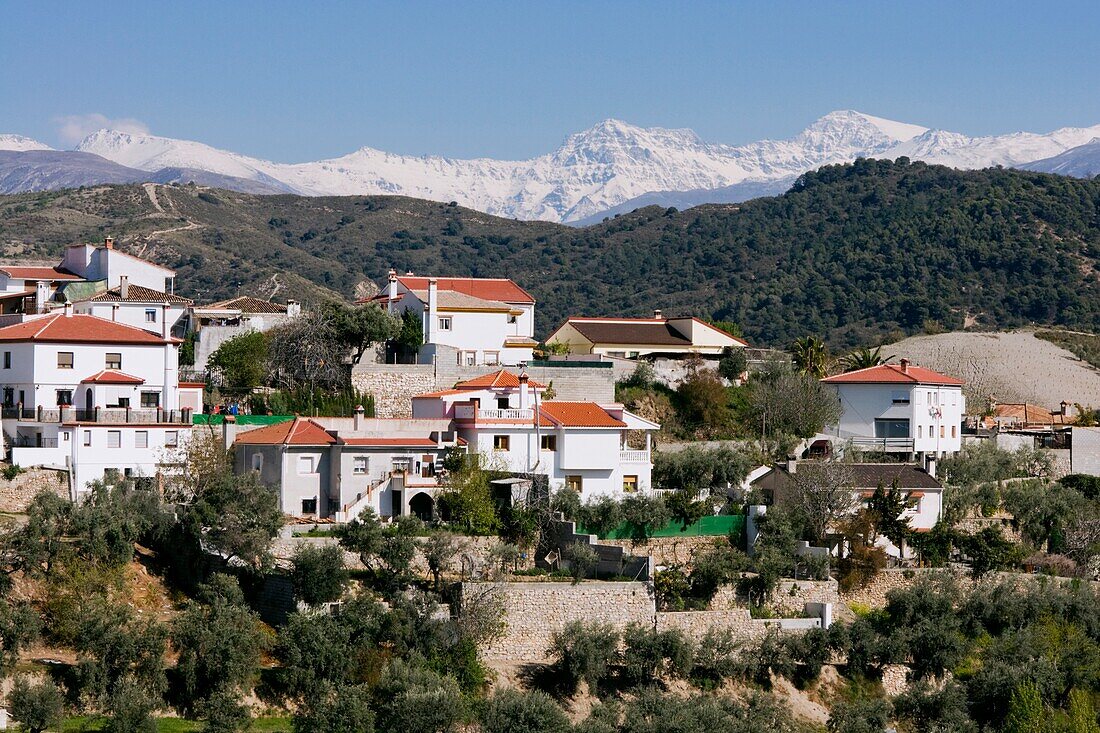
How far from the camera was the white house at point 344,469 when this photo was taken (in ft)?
175

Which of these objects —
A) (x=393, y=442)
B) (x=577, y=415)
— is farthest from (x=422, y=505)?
(x=577, y=415)

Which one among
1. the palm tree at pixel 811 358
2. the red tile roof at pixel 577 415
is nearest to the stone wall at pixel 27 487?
the red tile roof at pixel 577 415

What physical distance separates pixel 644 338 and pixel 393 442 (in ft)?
88.2

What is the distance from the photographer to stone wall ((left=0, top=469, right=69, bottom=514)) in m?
50.4

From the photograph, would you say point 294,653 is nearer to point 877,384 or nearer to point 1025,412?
point 877,384

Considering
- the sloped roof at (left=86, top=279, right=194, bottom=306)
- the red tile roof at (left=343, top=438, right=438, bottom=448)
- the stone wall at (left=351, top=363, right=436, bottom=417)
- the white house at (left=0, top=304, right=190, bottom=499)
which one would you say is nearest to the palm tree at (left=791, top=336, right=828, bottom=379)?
the stone wall at (left=351, top=363, right=436, bottom=417)

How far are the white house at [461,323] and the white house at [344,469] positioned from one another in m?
11.0

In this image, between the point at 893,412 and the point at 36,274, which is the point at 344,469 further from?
the point at 893,412

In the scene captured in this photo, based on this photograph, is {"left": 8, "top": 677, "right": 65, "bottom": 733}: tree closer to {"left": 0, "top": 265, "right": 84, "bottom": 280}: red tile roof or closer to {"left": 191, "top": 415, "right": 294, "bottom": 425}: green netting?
{"left": 191, "top": 415, "right": 294, "bottom": 425}: green netting

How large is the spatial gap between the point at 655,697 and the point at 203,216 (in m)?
136

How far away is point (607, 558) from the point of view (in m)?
52.1

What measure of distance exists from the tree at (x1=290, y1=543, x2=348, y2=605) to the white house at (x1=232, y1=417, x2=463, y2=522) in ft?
16.4

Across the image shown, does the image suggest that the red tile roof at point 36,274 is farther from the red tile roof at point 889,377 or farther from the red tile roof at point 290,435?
the red tile roof at point 889,377

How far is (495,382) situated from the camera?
5872cm
